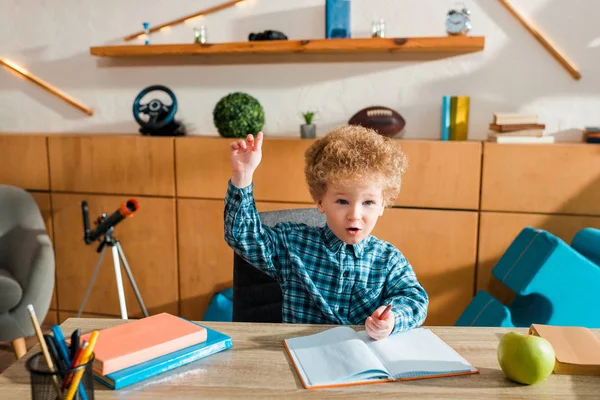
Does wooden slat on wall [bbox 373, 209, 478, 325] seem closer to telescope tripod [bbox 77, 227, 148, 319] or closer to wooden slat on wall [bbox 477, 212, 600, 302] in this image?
wooden slat on wall [bbox 477, 212, 600, 302]

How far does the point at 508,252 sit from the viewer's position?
103 inches

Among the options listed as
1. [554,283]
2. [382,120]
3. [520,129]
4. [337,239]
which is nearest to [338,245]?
[337,239]

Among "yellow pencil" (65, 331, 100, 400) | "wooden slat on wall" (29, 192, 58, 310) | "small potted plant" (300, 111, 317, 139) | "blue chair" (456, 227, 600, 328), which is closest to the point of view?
"yellow pencil" (65, 331, 100, 400)

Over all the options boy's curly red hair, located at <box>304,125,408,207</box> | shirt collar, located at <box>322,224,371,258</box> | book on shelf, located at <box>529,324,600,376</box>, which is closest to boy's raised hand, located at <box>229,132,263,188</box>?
boy's curly red hair, located at <box>304,125,408,207</box>

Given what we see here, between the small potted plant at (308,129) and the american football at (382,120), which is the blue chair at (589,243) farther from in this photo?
the small potted plant at (308,129)

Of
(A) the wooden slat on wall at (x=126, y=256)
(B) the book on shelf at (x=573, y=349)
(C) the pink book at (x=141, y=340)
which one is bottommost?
(A) the wooden slat on wall at (x=126, y=256)

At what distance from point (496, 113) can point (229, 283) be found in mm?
1657

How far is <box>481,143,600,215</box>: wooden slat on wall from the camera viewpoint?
2.71m

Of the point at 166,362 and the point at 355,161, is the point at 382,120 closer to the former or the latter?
the point at 355,161

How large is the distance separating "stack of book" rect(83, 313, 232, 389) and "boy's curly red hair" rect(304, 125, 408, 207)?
0.47 m

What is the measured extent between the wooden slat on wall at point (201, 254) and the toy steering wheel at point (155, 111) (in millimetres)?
466

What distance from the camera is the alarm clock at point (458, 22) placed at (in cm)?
292

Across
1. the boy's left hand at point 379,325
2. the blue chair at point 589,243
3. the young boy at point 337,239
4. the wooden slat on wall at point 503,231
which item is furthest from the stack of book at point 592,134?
the boy's left hand at point 379,325

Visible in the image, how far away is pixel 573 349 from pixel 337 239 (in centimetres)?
62
